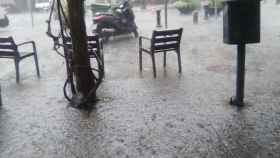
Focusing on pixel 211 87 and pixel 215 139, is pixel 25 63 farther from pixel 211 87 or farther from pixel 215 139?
pixel 215 139

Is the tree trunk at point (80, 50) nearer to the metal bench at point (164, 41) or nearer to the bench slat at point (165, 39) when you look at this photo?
the metal bench at point (164, 41)

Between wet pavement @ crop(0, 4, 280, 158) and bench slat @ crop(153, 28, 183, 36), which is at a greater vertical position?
bench slat @ crop(153, 28, 183, 36)

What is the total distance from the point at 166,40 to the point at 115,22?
4.75 metres

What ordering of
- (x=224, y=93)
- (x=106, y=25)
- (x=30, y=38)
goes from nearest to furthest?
(x=224, y=93) < (x=106, y=25) < (x=30, y=38)

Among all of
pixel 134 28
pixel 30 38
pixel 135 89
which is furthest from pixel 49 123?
pixel 30 38

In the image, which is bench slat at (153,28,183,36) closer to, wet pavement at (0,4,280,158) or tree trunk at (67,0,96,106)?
wet pavement at (0,4,280,158)

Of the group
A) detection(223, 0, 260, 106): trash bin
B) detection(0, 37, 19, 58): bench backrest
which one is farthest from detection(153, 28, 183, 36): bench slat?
detection(0, 37, 19, 58): bench backrest

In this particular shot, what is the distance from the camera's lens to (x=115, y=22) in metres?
11.1

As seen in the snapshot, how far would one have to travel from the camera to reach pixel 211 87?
229 inches

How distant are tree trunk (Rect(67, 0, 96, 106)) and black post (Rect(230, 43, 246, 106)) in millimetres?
2112

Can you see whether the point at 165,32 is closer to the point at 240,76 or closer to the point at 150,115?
the point at 240,76

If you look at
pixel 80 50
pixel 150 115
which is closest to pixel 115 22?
pixel 80 50

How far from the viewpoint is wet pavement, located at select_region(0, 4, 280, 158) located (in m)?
3.77

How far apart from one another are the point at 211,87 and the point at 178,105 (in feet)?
3.37
